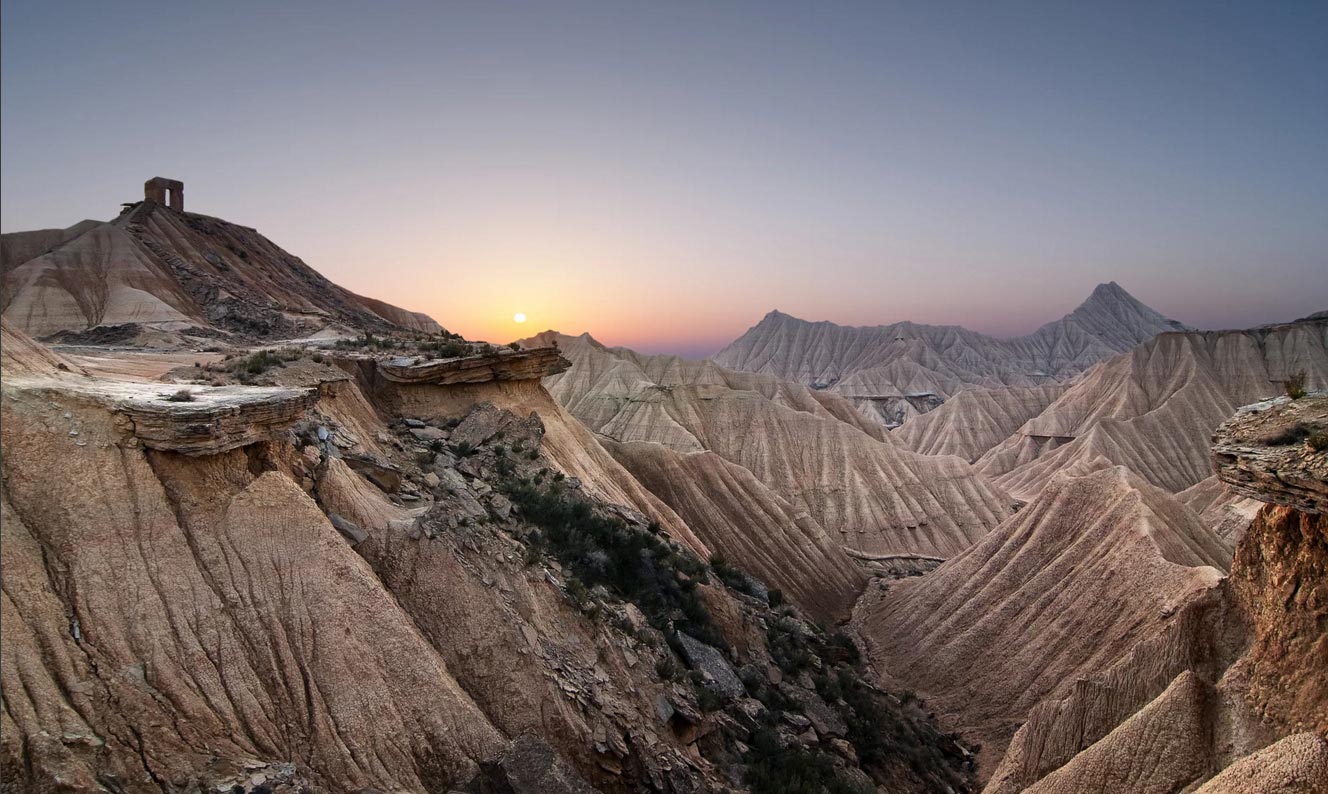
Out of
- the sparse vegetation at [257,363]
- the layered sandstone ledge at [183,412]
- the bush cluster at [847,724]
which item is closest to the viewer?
the layered sandstone ledge at [183,412]

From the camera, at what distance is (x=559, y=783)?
997 centimetres

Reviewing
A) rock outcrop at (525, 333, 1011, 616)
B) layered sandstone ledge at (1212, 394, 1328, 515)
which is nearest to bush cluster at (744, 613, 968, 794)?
layered sandstone ledge at (1212, 394, 1328, 515)

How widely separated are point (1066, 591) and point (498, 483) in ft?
67.1

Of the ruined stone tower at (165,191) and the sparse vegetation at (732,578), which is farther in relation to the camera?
the ruined stone tower at (165,191)

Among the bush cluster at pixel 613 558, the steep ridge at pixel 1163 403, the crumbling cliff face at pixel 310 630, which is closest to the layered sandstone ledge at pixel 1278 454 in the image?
the crumbling cliff face at pixel 310 630

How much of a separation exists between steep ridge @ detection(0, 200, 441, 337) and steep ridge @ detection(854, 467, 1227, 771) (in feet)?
94.7

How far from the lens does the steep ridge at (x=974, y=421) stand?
3691 inches

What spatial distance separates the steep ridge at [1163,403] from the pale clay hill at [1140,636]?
41.0m

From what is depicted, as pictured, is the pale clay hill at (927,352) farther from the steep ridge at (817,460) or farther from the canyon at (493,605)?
the canyon at (493,605)

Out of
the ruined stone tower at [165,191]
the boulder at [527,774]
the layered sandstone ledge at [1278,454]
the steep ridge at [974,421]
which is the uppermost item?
the ruined stone tower at [165,191]

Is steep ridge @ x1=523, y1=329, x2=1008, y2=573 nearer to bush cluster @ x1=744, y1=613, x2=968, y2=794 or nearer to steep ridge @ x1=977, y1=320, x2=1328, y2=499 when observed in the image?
bush cluster @ x1=744, y1=613, x2=968, y2=794

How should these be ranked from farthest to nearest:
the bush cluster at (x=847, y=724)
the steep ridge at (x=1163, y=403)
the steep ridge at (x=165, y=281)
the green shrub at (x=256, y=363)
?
the steep ridge at (x=1163, y=403)
the steep ridge at (x=165, y=281)
the green shrub at (x=256, y=363)
the bush cluster at (x=847, y=724)

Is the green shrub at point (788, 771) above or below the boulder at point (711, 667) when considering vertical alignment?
below

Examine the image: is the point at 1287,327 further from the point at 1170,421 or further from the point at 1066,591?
the point at 1066,591
